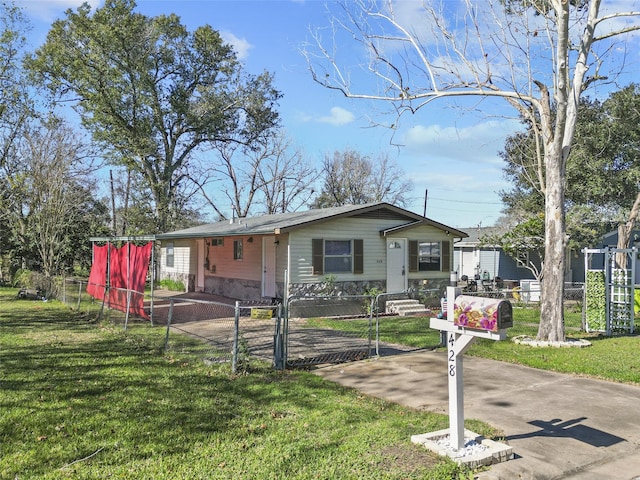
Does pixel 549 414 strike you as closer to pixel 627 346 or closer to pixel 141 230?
pixel 627 346

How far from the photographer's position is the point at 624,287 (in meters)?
11.5

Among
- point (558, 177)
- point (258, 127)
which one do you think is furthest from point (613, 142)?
point (258, 127)

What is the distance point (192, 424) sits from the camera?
4.81 m

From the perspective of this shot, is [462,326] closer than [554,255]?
Yes

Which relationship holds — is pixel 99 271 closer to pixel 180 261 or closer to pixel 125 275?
pixel 125 275

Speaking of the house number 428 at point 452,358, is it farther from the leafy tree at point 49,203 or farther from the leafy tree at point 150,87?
the leafy tree at point 150,87

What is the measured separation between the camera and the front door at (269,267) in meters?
15.4

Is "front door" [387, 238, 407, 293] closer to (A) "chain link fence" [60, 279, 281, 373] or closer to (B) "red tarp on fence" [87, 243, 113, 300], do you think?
(A) "chain link fence" [60, 279, 281, 373]

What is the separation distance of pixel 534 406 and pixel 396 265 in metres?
10.8

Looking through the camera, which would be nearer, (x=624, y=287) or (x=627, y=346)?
(x=627, y=346)

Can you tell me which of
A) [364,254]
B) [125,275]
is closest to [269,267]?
[364,254]

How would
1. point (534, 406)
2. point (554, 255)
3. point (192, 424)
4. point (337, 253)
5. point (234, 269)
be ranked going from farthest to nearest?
point (234, 269) → point (337, 253) → point (554, 255) → point (534, 406) → point (192, 424)

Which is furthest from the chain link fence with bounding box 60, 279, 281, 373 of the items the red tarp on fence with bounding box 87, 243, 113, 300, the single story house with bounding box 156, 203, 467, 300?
the single story house with bounding box 156, 203, 467, 300

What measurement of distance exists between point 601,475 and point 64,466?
13.8 ft
